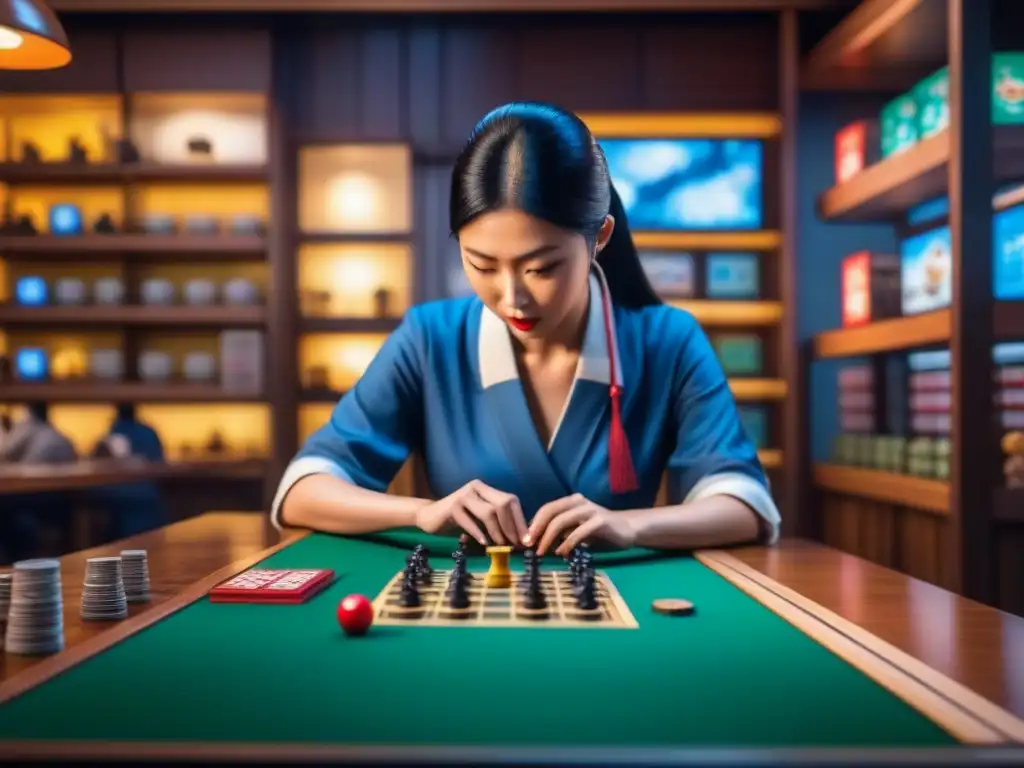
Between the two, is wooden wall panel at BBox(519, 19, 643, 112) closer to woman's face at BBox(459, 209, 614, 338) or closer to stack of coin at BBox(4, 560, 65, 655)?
woman's face at BBox(459, 209, 614, 338)

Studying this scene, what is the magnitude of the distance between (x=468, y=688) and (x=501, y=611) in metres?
0.30

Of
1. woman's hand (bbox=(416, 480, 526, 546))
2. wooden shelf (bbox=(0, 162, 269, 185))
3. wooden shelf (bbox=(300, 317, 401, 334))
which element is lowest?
woman's hand (bbox=(416, 480, 526, 546))

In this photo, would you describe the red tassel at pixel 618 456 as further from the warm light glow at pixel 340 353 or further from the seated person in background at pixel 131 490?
the warm light glow at pixel 340 353

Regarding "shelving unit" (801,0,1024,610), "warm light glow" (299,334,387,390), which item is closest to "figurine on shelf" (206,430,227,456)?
"warm light glow" (299,334,387,390)

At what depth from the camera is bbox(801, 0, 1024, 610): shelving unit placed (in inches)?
112

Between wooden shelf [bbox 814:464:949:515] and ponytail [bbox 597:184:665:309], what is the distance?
151 cm

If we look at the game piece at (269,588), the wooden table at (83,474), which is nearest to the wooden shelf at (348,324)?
the wooden table at (83,474)

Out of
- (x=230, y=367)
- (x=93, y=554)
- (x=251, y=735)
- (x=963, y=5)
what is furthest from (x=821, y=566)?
(x=230, y=367)

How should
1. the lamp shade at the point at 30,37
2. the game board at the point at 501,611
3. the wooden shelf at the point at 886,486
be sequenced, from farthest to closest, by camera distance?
the wooden shelf at the point at 886,486 → the lamp shade at the point at 30,37 → the game board at the point at 501,611

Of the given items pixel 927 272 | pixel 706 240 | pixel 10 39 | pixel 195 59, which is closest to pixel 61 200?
pixel 195 59

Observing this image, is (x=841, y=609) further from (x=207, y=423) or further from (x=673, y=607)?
(x=207, y=423)

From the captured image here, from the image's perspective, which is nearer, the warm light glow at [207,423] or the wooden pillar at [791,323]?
the wooden pillar at [791,323]

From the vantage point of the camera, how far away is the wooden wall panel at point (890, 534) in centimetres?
323

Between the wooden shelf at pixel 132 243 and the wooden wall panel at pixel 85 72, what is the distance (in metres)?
0.72
